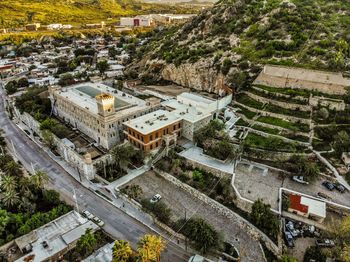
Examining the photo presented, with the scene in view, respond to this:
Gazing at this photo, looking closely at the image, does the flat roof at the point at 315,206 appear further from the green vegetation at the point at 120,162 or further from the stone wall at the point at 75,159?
the stone wall at the point at 75,159

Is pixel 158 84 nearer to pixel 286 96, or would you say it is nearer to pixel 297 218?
pixel 286 96

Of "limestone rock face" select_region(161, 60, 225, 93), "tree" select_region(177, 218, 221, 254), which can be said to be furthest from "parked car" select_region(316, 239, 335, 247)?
"limestone rock face" select_region(161, 60, 225, 93)

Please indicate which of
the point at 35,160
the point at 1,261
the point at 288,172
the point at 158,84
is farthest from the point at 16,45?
the point at 288,172

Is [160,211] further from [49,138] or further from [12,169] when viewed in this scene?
[49,138]

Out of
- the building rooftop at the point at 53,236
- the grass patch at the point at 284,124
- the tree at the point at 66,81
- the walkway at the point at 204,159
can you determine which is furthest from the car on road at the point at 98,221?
the tree at the point at 66,81

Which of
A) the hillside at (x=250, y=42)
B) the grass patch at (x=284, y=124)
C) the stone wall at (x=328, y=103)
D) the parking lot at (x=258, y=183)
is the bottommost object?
the parking lot at (x=258, y=183)

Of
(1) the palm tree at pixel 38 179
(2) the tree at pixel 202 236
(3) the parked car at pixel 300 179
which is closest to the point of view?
(2) the tree at pixel 202 236
